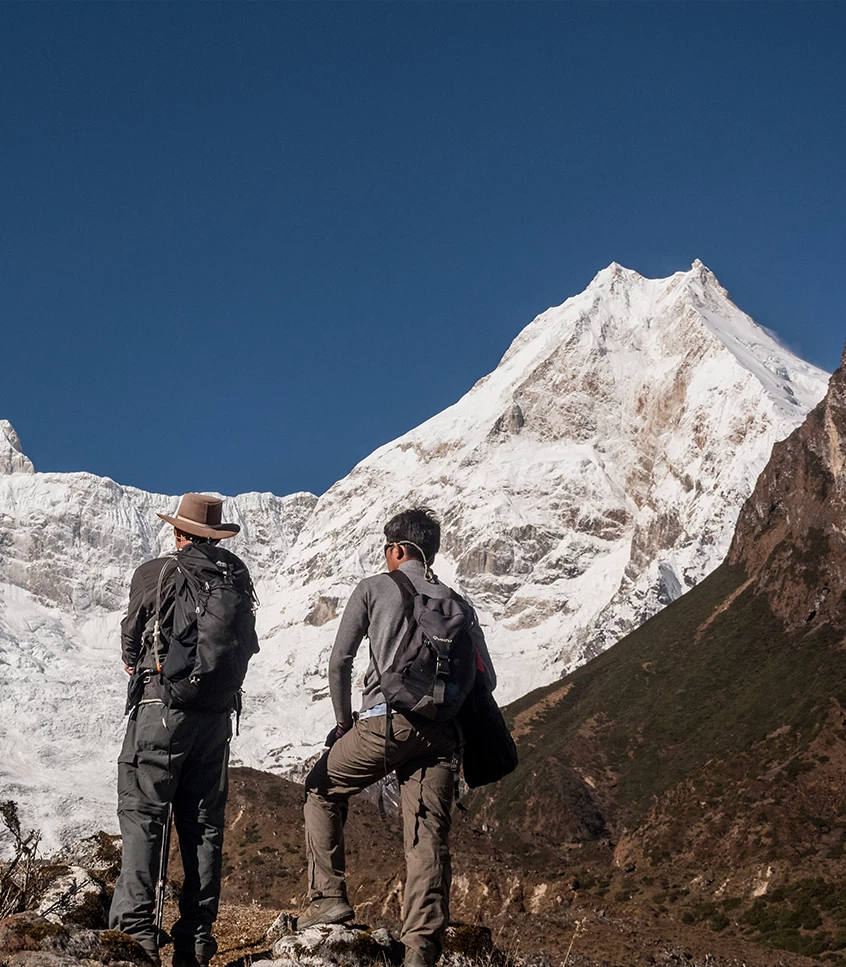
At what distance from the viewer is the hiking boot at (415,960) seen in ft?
23.9

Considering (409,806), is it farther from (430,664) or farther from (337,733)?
(430,664)

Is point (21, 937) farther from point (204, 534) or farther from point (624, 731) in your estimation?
point (624, 731)

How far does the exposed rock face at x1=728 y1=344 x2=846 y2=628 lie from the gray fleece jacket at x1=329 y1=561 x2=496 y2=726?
8062 centimetres

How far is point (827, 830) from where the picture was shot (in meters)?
57.4

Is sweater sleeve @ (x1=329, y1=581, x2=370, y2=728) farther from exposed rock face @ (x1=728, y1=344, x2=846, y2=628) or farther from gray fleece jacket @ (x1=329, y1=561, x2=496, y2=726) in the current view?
exposed rock face @ (x1=728, y1=344, x2=846, y2=628)

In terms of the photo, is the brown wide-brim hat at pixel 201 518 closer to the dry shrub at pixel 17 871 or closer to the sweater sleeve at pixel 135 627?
the sweater sleeve at pixel 135 627

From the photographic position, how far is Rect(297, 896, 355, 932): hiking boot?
795cm

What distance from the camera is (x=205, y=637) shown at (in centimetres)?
772

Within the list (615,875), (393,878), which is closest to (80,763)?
(615,875)

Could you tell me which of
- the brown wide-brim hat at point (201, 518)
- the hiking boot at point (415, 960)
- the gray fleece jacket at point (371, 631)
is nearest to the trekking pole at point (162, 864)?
the gray fleece jacket at point (371, 631)

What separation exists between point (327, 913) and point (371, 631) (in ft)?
6.67

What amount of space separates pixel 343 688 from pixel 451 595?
39.8 inches

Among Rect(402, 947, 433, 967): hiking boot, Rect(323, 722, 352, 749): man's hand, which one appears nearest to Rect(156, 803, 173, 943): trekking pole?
Rect(323, 722, 352, 749): man's hand

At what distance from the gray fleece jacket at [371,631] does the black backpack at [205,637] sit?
685mm
